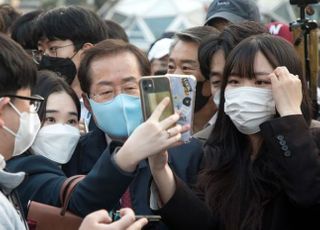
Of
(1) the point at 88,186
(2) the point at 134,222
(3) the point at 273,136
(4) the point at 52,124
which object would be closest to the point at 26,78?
(1) the point at 88,186

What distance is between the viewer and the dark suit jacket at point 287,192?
347cm

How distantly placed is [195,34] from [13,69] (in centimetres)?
226

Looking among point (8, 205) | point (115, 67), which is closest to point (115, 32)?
point (115, 67)

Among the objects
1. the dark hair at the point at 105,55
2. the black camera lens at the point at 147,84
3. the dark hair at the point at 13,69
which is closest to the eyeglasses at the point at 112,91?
the dark hair at the point at 105,55

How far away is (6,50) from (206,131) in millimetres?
1476

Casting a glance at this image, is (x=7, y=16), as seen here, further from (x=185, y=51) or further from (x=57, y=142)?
(x=57, y=142)

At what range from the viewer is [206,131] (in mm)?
4320

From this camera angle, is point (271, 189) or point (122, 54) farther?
point (122, 54)

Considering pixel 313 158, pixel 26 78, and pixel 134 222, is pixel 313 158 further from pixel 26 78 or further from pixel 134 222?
pixel 26 78

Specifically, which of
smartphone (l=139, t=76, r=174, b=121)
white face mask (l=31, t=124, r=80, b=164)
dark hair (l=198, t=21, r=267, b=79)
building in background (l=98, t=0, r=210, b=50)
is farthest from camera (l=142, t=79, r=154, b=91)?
building in background (l=98, t=0, r=210, b=50)

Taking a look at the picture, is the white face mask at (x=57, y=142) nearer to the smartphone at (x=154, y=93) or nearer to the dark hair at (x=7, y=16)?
the smartphone at (x=154, y=93)

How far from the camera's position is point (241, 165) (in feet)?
12.3

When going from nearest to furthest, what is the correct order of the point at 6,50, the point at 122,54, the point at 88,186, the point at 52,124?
the point at 6,50 → the point at 88,186 → the point at 122,54 → the point at 52,124

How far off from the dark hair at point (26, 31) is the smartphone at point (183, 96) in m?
2.82
